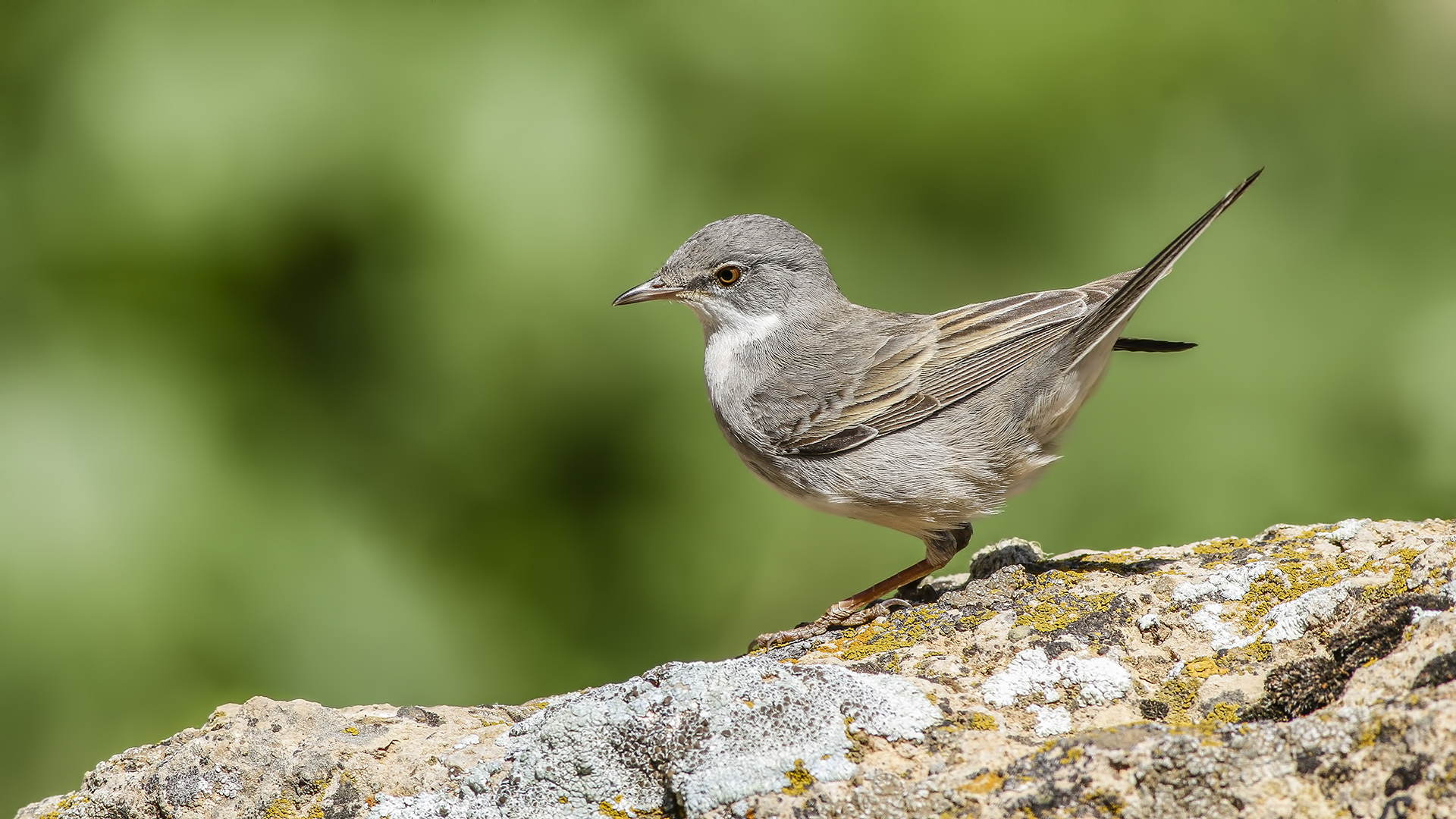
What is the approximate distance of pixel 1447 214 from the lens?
5422 mm

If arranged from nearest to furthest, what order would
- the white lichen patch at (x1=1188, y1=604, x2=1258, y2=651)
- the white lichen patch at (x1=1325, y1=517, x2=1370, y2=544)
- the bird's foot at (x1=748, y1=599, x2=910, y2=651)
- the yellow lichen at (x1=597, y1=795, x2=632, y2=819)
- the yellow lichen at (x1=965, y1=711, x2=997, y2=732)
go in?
the yellow lichen at (x1=597, y1=795, x2=632, y2=819) < the yellow lichen at (x1=965, y1=711, x2=997, y2=732) < the white lichen patch at (x1=1188, y1=604, x2=1258, y2=651) < the white lichen patch at (x1=1325, y1=517, x2=1370, y2=544) < the bird's foot at (x1=748, y1=599, x2=910, y2=651)

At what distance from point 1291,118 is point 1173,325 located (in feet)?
4.01

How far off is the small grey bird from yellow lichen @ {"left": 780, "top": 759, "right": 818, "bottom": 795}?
5.02 ft

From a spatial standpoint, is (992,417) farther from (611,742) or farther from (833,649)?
(611,742)

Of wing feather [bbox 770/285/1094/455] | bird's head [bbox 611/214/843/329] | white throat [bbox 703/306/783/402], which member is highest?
bird's head [bbox 611/214/843/329]

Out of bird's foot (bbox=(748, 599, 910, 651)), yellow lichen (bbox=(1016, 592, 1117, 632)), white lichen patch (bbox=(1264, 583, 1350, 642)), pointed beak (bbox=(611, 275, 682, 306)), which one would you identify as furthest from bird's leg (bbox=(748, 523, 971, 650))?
pointed beak (bbox=(611, 275, 682, 306))

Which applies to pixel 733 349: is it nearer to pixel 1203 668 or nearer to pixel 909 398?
pixel 909 398

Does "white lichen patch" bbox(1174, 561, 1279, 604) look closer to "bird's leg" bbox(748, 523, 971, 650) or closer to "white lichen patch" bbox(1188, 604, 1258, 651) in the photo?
"white lichen patch" bbox(1188, 604, 1258, 651)

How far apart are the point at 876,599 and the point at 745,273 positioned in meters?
1.67

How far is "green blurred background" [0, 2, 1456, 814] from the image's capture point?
501cm

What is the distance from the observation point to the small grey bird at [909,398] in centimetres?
449

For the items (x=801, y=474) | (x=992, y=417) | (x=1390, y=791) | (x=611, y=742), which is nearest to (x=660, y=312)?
(x=801, y=474)

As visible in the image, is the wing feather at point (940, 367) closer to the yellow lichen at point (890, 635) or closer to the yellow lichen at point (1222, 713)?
the yellow lichen at point (890, 635)

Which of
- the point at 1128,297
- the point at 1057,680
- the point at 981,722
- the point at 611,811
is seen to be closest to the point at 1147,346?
the point at 1128,297
